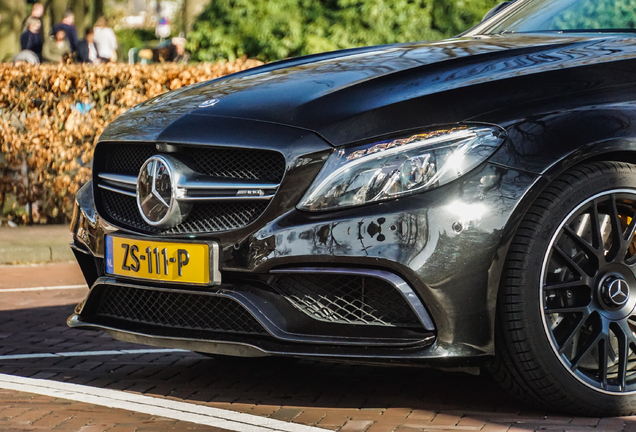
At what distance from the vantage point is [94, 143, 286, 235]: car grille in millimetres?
3508

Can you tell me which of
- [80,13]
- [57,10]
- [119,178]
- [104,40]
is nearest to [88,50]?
[104,40]

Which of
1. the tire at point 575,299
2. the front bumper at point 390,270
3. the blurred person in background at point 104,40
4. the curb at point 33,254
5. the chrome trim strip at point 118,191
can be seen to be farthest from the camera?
the blurred person in background at point 104,40

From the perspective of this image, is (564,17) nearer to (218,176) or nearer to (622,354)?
(622,354)

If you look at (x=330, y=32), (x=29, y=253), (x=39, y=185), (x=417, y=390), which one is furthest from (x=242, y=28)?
(x=417, y=390)

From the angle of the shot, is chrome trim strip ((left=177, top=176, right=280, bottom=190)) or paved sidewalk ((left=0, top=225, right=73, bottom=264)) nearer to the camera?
chrome trim strip ((left=177, top=176, right=280, bottom=190))

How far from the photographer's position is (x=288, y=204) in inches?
134

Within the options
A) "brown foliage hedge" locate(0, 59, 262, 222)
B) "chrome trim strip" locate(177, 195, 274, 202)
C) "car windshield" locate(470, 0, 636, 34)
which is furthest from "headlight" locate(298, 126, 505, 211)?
"brown foliage hedge" locate(0, 59, 262, 222)

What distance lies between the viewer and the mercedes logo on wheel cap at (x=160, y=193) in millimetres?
3639

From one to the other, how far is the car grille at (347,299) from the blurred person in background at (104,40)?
44.5 feet

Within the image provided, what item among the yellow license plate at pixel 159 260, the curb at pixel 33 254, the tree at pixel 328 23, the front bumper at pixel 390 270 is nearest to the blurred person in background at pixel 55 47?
the tree at pixel 328 23

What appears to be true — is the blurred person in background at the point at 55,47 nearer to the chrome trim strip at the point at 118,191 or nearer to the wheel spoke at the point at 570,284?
the chrome trim strip at the point at 118,191

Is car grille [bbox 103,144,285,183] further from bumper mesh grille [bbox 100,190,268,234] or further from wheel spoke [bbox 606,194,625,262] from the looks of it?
wheel spoke [bbox 606,194,625,262]

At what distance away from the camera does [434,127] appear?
338cm

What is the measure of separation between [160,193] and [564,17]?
84.9 inches
